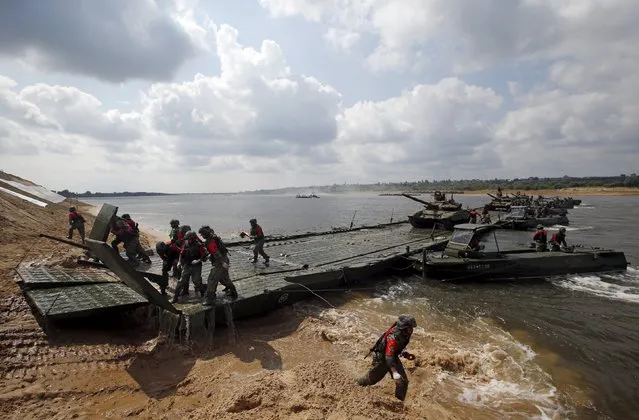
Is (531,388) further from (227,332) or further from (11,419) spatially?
(11,419)

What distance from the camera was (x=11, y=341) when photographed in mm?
6793

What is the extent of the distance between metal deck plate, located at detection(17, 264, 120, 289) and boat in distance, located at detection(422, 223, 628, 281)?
1124 cm

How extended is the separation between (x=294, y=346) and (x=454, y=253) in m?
9.04

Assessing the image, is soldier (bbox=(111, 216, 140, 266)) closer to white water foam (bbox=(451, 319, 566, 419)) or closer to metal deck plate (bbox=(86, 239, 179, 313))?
metal deck plate (bbox=(86, 239, 179, 313))

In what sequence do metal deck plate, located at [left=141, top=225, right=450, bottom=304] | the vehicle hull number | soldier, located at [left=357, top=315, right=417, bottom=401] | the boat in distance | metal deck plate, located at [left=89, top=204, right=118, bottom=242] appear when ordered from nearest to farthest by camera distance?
soldier, located at [left=357, top=315, right=417, bottom=401]
metal deck plate, located at [left=89, top=204, right=118, bottom=242]
metal deck plate, located at [left=141, top=225, right=450, bottom=304]
the vehicle hull number
the boat in distance

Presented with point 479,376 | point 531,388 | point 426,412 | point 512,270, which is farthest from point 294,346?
point 512,270

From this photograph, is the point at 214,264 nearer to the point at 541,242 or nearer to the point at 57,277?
the point at 57,277

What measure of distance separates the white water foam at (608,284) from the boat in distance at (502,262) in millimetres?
312

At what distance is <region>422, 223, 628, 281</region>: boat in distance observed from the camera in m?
14.0

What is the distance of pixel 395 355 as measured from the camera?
535cm

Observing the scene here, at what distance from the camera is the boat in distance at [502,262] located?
14.0 m

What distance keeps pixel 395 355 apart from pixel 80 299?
7.07 m

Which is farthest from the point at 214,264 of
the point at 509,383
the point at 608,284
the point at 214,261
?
the point at 608,284

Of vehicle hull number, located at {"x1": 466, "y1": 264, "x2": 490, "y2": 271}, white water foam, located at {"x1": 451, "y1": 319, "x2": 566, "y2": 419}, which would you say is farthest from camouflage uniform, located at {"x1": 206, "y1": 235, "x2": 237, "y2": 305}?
vehicle hull number, located at {"x1": 466, "y1": 264, "x2": 490, "y2": 271}
